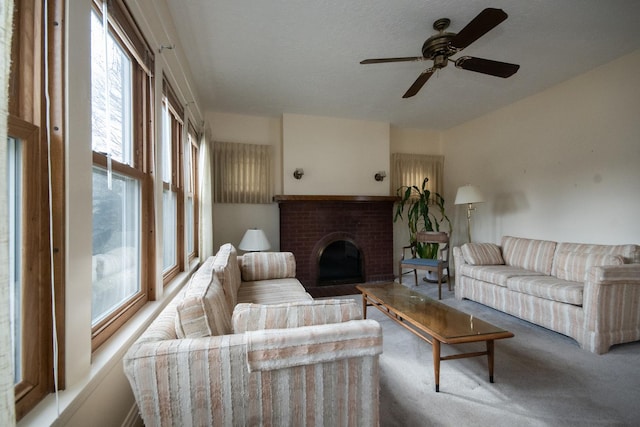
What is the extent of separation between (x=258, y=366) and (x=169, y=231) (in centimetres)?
196

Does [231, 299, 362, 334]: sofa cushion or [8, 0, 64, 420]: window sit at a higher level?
[8, 0, 64, 420]: window

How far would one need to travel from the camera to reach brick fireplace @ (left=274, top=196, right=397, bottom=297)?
166 inches

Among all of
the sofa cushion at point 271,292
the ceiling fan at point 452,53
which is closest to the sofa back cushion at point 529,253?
the ceiling fan at point 452,53

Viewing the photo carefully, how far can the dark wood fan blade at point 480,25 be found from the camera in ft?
5.12

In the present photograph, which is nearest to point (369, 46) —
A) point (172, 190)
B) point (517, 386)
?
point (172, 190)

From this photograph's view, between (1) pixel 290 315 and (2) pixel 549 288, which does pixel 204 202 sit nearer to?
(1) pixel 290 315

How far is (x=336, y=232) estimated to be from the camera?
4395 mm

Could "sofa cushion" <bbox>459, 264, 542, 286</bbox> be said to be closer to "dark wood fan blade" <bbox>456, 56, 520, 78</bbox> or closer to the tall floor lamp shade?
the tall floor lamp shade

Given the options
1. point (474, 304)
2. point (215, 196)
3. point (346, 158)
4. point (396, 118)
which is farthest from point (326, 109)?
point (474, 304)

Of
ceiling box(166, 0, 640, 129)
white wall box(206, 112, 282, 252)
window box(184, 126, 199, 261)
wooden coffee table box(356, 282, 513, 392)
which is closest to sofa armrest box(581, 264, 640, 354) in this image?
wooden coffee table box(356, 282, 513, 392)

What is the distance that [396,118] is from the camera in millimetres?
4539

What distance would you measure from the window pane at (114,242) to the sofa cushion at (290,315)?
690mm

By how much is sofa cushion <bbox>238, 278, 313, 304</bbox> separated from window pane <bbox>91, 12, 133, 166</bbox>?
1374mm

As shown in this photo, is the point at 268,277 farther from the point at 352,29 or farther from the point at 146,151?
the point at 352,29
